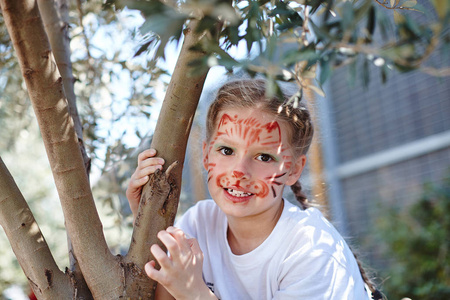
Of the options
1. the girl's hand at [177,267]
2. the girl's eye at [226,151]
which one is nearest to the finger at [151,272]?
the girl's hand at [177,267]

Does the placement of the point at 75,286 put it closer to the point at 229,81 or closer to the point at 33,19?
the point at 33,19

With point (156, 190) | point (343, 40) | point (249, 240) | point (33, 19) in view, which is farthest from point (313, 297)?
point (33, 19)

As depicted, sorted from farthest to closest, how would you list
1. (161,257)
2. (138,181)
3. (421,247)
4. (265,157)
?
(421,247) → (265,157) → (138,181) → (161,257)

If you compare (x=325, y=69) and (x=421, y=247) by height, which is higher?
(x=325, y=69)

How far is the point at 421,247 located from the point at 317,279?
3339 mm

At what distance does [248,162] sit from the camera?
2.16m

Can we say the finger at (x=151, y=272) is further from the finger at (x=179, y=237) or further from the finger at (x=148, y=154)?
the finger at (x=148, y=154)

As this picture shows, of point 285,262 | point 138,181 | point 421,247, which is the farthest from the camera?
point 421,247

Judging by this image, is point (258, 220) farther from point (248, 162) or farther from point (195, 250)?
point (195, 250)

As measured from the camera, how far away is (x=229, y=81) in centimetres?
255

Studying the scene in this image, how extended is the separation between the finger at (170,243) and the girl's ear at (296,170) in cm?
88

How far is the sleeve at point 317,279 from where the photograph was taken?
1.95 m

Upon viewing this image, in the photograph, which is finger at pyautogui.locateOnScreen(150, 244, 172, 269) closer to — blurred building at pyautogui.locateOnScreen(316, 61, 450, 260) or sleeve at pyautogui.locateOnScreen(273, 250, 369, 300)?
sleeve at pyautogui.locateOnScreen(273, 250, 369, 300)

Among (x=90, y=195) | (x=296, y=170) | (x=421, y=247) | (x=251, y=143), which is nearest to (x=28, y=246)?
(x=90, y=195)
